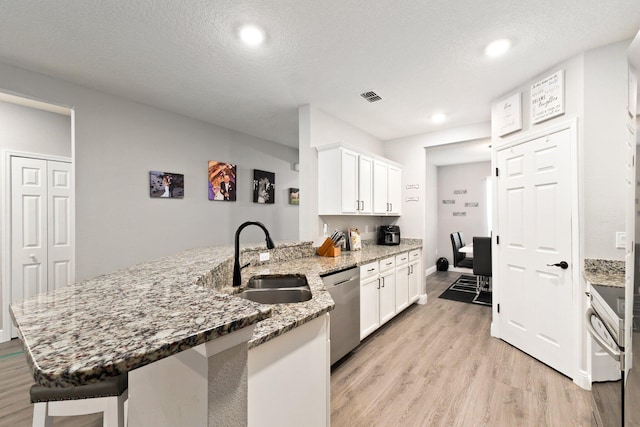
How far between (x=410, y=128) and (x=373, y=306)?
8.63ft

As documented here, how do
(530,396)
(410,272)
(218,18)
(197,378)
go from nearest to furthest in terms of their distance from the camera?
(197,378)
(218,18)
(530,396)
(410,272)

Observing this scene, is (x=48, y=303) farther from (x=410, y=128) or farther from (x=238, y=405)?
(x=410, y=128)

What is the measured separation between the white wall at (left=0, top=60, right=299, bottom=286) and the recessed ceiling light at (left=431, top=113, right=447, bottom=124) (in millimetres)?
2815

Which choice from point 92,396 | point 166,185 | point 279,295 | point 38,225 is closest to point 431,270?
point 279,295

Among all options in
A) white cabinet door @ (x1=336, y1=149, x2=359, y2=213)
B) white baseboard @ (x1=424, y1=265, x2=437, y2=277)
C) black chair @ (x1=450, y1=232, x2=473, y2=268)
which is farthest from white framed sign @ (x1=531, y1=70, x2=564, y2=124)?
white baseboard @ (x1=424, y1=265, x2=437, y2=277)

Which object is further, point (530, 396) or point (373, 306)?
point (373, 306)

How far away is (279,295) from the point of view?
1910mm

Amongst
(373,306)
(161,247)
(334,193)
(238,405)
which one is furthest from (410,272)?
(238,405)

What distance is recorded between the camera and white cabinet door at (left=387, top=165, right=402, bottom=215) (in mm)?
4094

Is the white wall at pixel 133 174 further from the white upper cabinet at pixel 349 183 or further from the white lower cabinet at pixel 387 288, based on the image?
the white lower cabinet at pixel 387 288

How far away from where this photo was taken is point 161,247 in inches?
128

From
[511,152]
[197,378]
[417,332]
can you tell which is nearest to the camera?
[197,378]

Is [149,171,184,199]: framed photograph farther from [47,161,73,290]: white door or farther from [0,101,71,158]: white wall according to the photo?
[0,101,71,158]: white wall

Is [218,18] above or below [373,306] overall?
above
